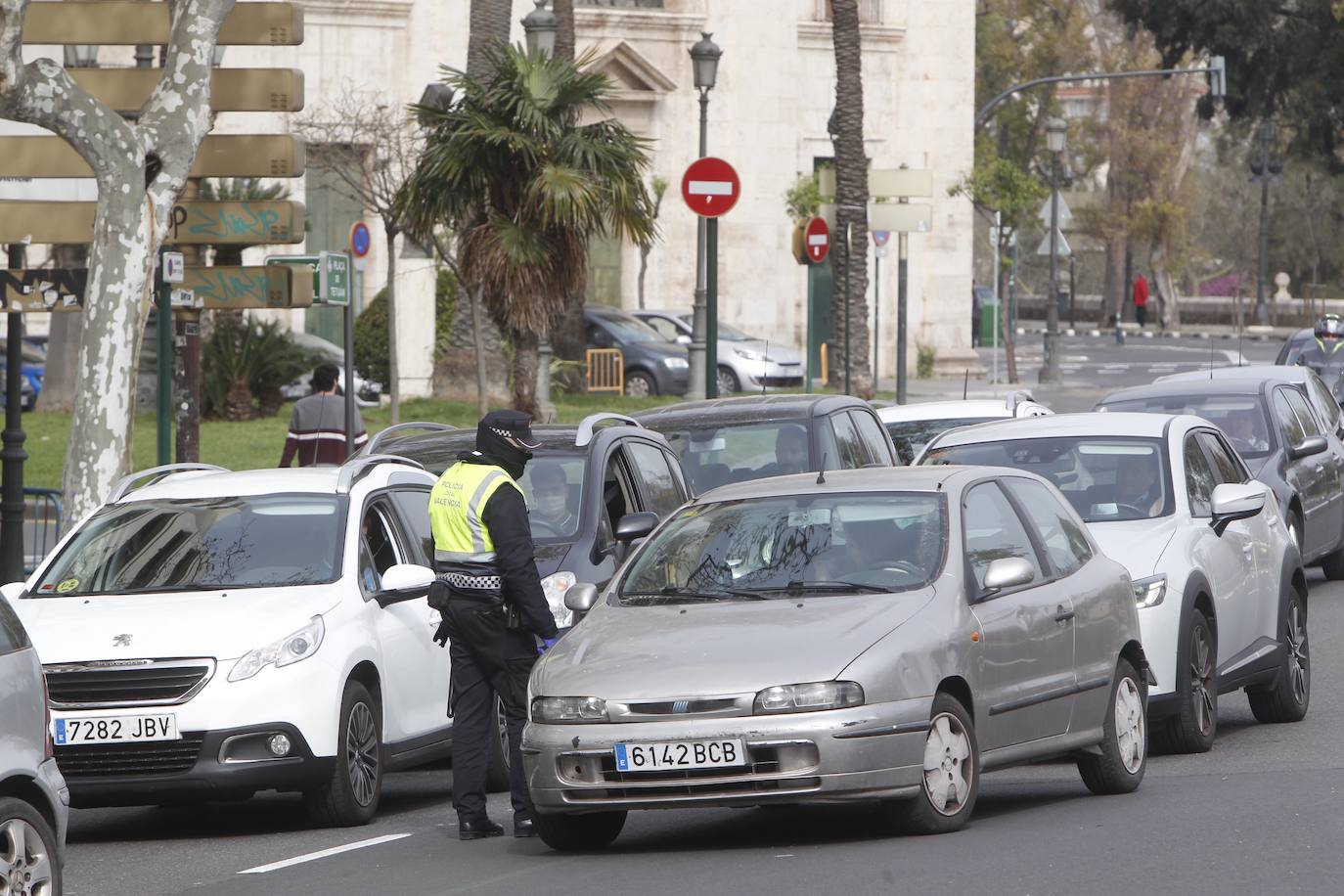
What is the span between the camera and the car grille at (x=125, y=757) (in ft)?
30.9

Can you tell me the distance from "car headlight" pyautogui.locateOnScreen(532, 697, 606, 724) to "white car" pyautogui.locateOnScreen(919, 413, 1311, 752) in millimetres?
3374

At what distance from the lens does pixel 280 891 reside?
325 inches

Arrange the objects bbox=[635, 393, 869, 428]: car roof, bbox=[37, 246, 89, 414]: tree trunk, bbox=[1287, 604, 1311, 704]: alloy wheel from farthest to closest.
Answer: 1. bbox=[37, 246, 89, 414]: tree trunk
2. bbox=[635, 393, 869, 428]: car roof
3. bbox=[1287, 604, 1311, 704]: alloy wheel

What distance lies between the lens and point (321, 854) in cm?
915

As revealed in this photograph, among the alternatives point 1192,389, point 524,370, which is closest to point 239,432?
point 524,370

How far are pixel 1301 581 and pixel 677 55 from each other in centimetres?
3699

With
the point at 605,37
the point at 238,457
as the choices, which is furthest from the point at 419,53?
the point at 238,457

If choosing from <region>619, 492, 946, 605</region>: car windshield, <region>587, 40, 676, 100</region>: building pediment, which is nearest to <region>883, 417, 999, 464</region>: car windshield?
<region>619, 492, 946, 605</region>: car windshield

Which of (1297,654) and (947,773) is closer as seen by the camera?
(947,773)

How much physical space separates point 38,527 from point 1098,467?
12.1m

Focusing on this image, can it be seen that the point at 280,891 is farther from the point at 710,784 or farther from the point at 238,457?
the point at 238,457

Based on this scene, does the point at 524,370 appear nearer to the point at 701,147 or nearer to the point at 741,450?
the point at 741,450

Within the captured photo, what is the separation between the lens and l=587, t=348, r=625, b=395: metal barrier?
39375mm

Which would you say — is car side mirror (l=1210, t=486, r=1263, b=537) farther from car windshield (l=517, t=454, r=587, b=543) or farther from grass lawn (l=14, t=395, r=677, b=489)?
grass lawn (l=14, t=395, r=677, b=489)
